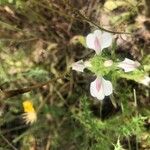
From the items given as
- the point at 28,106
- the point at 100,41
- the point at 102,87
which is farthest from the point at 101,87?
the point at 28,106

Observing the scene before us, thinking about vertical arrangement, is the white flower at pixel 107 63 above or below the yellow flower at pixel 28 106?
above

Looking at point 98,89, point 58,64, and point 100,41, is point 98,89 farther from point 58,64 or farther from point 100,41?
point 58,64

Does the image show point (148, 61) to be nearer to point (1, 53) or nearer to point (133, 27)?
point (133, 27)

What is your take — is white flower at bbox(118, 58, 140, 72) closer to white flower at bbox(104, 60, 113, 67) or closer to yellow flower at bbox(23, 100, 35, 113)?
white flower at bbox(104, 60, 113, 67)

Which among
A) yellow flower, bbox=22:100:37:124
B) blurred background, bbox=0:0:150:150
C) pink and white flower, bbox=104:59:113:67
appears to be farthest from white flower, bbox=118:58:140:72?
yellow flower, bbox=22:100:37:124

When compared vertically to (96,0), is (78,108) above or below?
below

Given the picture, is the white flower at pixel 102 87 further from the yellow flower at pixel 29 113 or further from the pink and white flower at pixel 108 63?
the yellow flower at pixel 29 113

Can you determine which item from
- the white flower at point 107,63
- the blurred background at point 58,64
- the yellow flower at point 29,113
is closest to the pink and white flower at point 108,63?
the white flower at point 107,63

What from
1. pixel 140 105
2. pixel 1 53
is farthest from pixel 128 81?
pixel 1 53
